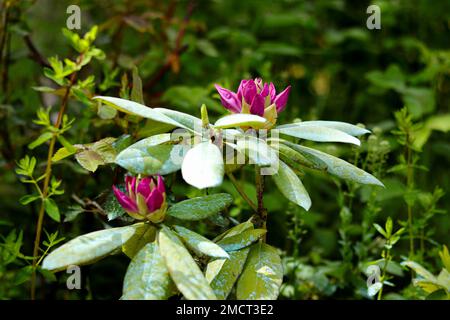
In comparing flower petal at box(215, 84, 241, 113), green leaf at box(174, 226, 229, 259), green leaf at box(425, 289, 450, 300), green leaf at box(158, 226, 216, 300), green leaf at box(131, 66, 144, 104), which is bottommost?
green leaf at box(425, 289, 450, 300)

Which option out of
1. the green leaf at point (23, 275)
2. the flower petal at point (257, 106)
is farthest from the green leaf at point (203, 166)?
the green leaf at point (23, 275)

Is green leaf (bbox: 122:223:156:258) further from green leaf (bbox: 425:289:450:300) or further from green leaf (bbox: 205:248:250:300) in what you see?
green leaf (bbox: 425:289:450:300)

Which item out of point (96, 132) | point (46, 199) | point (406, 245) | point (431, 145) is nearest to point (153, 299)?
point (46, 199)

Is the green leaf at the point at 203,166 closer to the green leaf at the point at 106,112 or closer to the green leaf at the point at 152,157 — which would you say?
the green leaf at the point at 152,157

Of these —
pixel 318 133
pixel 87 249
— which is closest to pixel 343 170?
pixel 318 133

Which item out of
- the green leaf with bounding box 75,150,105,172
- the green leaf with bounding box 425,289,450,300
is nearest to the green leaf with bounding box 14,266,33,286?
the green leaf with bounding box 75,150,105,172

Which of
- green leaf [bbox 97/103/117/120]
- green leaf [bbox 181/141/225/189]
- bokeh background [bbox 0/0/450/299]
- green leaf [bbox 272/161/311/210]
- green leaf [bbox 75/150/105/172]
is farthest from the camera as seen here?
bokeh background [bbox 0/0/450/299]
